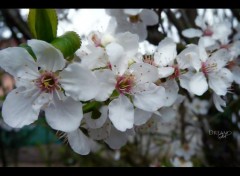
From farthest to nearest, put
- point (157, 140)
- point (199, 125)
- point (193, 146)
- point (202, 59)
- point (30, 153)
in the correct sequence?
point (30, 153) → point (157, 140) → point (193, 146) → point (199, 125) → point (202, 59)

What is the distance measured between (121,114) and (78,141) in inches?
5.5

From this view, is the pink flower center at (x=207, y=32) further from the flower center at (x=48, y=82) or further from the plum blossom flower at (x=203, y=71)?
the flower center at (x=48, y=82)

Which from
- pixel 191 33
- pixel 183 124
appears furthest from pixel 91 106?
pixel 183 124

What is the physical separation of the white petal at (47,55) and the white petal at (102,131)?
18 cm

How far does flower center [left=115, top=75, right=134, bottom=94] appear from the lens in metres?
0.86

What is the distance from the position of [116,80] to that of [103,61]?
5 centimetres

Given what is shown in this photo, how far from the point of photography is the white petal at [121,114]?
80cm

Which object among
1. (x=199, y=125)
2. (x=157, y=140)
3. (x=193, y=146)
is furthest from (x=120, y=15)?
(x=157, y=140)

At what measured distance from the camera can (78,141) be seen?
2.83 feet

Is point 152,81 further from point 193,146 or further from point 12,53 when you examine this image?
point 193,146

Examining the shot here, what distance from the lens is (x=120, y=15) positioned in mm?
1336

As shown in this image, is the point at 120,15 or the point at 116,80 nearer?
the point at 116,80

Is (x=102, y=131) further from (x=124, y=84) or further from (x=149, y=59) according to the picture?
(x=149, y=59)

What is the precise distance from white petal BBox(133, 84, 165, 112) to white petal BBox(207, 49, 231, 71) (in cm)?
32
